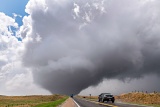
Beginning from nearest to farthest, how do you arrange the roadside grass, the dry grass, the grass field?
the roadside grass
the dry grass
the grass field

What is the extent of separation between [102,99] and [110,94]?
1.78 metres

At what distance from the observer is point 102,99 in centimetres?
5344

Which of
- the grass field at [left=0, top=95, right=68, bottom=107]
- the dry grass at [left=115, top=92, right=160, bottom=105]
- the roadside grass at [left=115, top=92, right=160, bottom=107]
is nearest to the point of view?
the roadside grass at [left=115, top=92, right=160, bottom=107]

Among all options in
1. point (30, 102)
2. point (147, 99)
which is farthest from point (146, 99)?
point (30, 102)

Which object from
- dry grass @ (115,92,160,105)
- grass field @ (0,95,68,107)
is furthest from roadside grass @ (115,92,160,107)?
grass field @ (0,95,68,107)

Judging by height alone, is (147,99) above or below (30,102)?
below

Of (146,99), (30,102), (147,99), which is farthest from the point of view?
(30,102)

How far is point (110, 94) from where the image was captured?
5381cm

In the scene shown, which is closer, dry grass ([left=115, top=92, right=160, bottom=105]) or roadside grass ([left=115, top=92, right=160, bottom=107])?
roadside grass ([left=115, top=92, right=160, bottom=107])

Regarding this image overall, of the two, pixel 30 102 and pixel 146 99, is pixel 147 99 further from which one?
pixel 30 102

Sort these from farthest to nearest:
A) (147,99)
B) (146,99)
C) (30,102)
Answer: (30,102) → (146,99) → (147,99)

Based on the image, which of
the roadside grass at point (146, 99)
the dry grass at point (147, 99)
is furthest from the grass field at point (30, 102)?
the dry grass at point (147, 99)

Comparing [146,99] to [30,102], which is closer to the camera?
[146,99]

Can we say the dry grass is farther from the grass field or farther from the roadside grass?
the grass field
